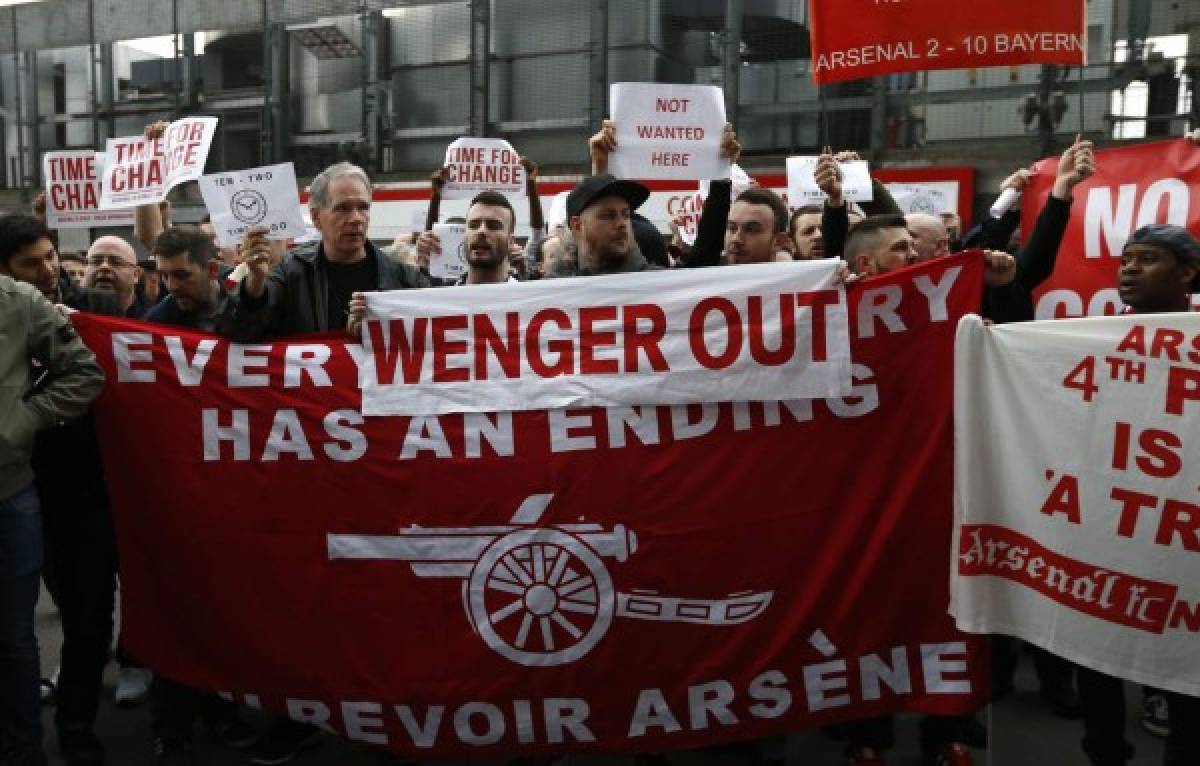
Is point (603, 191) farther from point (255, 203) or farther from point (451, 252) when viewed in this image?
point (451, 252)

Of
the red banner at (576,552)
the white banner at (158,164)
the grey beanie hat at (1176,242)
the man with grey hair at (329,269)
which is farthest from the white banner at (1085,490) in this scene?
the white banner at (158,164)

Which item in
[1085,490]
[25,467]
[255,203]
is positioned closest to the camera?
[1085,490]

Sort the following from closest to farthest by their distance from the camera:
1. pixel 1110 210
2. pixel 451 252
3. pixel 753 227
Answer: pixel 753 227, pixel 1110 210, pixel 451 252

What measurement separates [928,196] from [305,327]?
7.16 metres

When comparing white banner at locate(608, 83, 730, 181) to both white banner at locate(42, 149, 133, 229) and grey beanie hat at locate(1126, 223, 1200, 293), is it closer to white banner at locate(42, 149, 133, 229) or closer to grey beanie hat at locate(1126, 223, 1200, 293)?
grey beanie hat at locate(1126, 223, 1200, 293)

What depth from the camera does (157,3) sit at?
16.5 metres

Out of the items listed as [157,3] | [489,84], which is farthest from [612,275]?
[157,3]

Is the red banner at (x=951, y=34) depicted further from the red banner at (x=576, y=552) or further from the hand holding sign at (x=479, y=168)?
the hand holding sign at (x=479, y=168)

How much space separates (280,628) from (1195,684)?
9.26 feet

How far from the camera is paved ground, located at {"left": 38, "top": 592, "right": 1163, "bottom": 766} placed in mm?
3916

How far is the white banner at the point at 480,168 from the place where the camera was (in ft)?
25.0

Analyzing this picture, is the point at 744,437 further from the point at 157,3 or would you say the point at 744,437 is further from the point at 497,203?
the point at 157,3

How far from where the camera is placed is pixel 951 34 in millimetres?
4828

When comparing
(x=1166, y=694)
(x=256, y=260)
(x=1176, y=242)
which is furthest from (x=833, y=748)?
(x=256, y=260)
